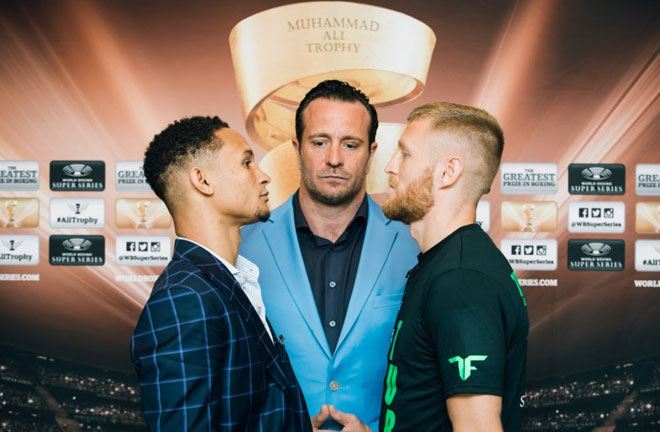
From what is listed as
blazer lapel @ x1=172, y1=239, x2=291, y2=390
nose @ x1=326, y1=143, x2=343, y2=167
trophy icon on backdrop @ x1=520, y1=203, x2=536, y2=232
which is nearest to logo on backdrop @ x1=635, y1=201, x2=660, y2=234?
trophy icon on backdrop @ x1=520, y1=203, x2=536, y2=232

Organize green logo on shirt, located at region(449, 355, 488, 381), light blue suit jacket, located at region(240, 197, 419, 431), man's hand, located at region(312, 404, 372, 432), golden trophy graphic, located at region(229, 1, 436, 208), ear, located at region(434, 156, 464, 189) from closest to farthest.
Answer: green logo on shirt, located at region(449, 355, 488, 381), ear, located at region(434, 156, 464, 189), man's hand, located at region(312, 404, 372, 432), light blue suit jacket, located at region(240, 197, 419, 431), golden trophy graphic, located at region(229, 1, 436, 208)

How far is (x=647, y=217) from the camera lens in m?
2.90

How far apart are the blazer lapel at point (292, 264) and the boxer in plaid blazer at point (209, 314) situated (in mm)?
302

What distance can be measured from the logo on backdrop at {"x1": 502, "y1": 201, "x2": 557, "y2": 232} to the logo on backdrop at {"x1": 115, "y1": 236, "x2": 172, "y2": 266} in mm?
1724

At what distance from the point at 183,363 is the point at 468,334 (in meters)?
0.57

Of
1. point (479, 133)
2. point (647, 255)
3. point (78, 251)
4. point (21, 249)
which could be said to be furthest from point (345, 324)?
point (21, 249)

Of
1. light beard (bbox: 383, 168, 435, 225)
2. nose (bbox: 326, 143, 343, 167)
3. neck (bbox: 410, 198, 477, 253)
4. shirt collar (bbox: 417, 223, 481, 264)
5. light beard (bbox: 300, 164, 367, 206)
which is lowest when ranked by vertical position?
shirt collar (bbox: 417, 223, 481, 264)

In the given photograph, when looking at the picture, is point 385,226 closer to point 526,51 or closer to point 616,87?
point 526,51

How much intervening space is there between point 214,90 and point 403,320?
6.38ft

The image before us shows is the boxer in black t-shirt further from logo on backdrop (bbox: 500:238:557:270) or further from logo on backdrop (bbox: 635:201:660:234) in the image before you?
logo on backdrop (bbox: 635:201:660:234)

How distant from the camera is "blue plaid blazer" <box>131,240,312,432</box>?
113cm

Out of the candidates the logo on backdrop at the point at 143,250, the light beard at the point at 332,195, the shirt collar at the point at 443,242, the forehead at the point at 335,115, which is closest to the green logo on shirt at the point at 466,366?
the shirt collar at the point at 443,242

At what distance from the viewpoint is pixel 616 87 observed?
2873mm

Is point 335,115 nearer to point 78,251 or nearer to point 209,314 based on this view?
point 209,314
